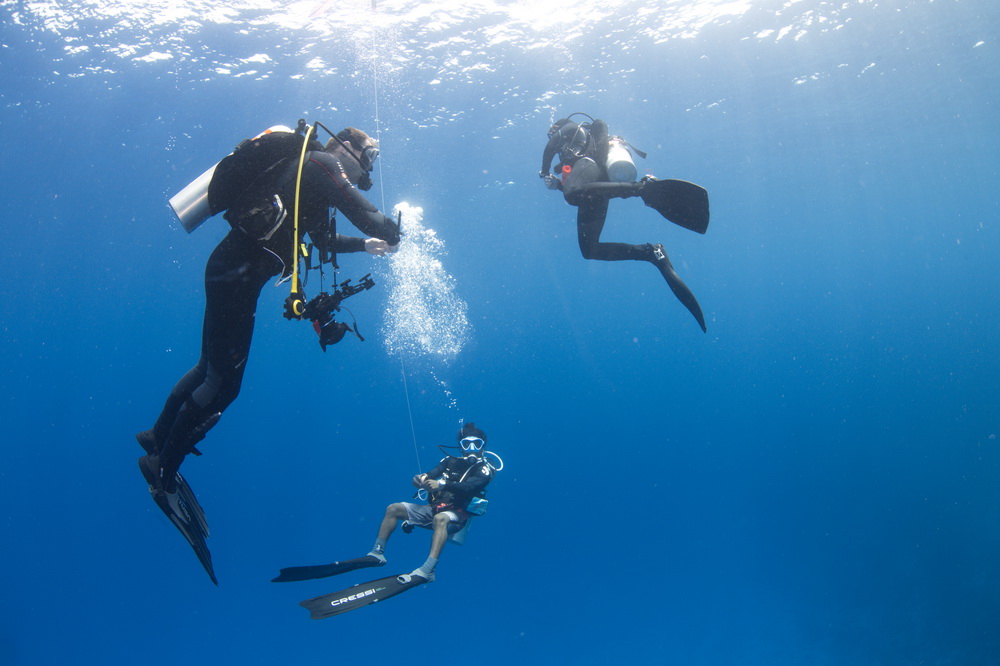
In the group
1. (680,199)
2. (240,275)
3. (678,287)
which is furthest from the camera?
(678,287)

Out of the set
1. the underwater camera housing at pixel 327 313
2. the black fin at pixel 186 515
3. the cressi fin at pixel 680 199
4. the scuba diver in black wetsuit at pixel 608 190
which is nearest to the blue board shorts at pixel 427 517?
the black fin at pixel 186 515

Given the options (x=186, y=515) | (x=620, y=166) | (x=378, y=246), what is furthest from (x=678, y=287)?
(x=186, y=515)

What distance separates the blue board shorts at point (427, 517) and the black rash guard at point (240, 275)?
163 inches

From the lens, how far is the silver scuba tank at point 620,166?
5.28m

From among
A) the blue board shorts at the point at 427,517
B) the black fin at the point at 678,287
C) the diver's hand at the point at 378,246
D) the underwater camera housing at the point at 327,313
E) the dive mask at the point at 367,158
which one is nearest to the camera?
the underwater camera housing at the point at 327,313

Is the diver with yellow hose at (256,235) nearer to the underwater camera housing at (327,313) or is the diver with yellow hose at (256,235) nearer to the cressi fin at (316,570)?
the underwater camera housing at (327,313)

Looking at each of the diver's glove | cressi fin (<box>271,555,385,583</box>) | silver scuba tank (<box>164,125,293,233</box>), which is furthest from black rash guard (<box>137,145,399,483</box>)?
the diver's glove

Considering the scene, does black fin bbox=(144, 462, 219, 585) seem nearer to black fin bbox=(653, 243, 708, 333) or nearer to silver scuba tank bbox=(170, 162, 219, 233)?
silver scuba tank bbox=(170, 162, 219, 233)

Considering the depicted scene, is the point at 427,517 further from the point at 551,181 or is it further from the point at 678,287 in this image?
the point at 551,181

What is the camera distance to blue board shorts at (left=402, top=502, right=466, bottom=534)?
25.6ft

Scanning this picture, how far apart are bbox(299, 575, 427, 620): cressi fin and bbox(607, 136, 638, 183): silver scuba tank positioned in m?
4.81

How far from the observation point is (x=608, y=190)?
5.23m

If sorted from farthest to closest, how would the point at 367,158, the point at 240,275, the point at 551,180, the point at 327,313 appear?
the point at 551,180 → the point at 367,158 → the point at 327,313 → the point at 240,275

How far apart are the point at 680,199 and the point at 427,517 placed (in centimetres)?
579
